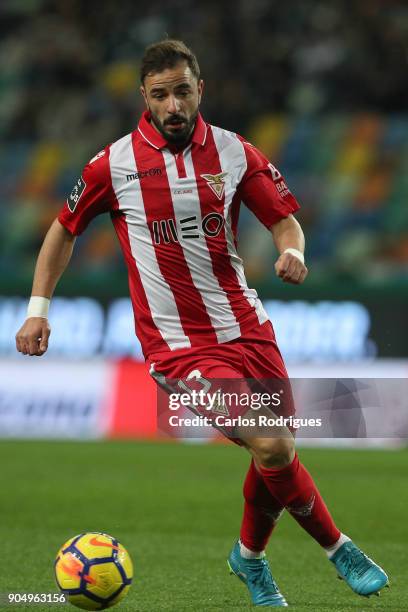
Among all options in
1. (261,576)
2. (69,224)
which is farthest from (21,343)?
(261,576)

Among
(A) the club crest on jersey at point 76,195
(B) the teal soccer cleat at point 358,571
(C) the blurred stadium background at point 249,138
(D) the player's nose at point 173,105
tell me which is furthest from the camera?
(C) the blurred stadium background at point 249,138

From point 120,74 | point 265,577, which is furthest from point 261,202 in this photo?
point 120,74

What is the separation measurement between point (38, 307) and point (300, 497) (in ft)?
4.05

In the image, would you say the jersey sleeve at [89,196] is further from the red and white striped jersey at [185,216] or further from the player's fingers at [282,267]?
the player's fingers at [282,267]

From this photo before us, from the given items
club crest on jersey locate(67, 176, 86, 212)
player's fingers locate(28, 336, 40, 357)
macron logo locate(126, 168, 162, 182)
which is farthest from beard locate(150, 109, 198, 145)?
player's fingers locate(28, 336, 40, 357)

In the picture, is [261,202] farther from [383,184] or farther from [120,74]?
[120,74]

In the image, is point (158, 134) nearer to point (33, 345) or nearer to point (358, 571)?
point (33, 345)

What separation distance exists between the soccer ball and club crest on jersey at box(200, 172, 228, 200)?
137cm

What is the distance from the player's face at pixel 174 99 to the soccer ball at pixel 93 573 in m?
1.56

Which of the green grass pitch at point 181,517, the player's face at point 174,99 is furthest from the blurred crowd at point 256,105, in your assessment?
the player's face at point 174,99

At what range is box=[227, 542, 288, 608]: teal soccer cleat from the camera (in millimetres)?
4949

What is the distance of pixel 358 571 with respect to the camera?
474cm

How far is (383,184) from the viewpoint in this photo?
1619cm

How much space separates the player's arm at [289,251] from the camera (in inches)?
175
